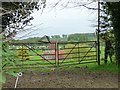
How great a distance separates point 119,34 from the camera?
7.38 meters

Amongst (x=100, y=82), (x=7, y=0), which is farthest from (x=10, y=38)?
(x=100, y=82)

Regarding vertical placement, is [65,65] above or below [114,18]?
below

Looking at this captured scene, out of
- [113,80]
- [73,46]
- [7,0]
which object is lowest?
[113,80]

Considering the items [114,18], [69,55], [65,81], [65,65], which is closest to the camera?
[65,81]

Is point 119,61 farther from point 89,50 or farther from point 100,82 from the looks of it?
point 100,82

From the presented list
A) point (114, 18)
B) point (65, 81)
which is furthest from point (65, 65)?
point (65, 81)

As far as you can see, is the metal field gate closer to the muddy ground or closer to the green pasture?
the green pasture

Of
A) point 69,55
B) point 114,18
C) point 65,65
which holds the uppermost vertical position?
point 114,18

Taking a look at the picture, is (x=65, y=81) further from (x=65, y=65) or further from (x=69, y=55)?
(x=69, y=55)

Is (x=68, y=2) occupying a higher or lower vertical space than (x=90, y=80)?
higher

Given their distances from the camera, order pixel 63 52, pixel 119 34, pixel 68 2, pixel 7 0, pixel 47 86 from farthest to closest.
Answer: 1. pixel 63 52
2. pixel 119 34
3. pixel 68 2
4. pixel 47 86
5. pixel 7 0

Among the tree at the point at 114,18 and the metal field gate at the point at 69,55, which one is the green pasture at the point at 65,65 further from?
the tree at the point at 114,18

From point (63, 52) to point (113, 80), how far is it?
9.65 feet

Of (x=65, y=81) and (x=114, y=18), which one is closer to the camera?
(x=65, y=81)
